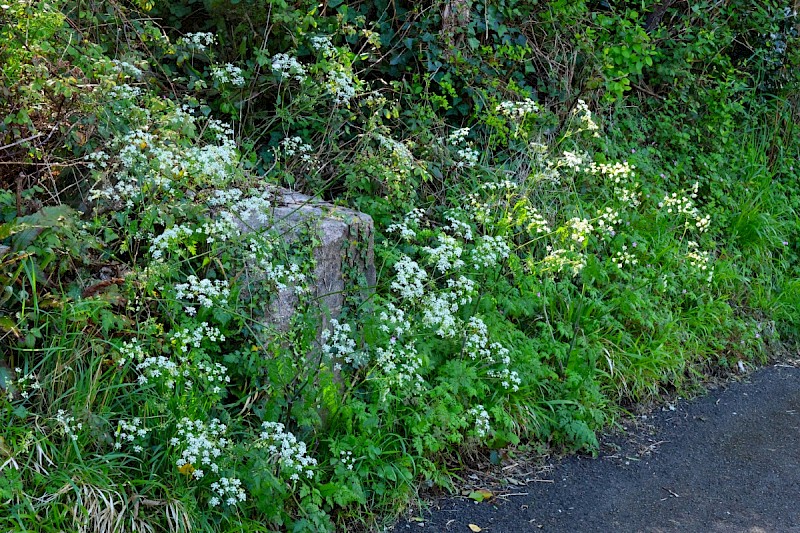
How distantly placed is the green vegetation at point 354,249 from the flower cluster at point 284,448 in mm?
22

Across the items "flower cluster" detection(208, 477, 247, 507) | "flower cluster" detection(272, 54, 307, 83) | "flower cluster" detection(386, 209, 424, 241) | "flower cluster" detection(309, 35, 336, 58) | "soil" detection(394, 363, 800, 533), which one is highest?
"flower cluster" detection(309, 35, 336, 58)

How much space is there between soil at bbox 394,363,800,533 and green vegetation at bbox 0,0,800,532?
0.22 meters

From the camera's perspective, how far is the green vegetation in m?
3.72

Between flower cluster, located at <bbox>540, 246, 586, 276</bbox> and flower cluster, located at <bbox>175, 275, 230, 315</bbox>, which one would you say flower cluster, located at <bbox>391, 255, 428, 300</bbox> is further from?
flower cluster, located at <bbox>540, 246, 586, 276</bbox>

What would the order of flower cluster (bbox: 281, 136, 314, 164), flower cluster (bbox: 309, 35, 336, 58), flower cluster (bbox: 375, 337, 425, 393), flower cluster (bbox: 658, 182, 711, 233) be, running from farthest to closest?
flower cluster (bbox: 658, 182, 711, 233) < flower cluster (bbox: 309, 35, 336, 58) < flower cluster (bbox: 281, 136, 314, 164) < flower cluster (bbox: 375, 337, 425, 393)

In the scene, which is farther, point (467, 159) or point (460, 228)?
point (467, 159)

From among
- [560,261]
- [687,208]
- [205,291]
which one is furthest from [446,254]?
[687,208]

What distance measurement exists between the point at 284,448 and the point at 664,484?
238 cm

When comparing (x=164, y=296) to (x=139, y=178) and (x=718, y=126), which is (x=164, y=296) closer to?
(x=139, y=178)

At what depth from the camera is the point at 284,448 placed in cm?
363

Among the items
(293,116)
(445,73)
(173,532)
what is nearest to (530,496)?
(173,532)

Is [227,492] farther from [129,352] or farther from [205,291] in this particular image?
[205,291]

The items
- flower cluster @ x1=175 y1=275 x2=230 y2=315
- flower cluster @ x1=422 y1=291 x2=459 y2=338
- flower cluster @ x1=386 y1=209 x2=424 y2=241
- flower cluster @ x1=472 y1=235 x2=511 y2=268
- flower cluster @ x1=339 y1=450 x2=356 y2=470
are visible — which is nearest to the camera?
flower cluster @ x1=175 y1=275 x2=230 y2=315

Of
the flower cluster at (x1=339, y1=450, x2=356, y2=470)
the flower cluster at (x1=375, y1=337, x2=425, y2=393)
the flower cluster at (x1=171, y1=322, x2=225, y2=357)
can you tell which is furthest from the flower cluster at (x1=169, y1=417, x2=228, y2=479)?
the flower cluster at (x1=375, y1=337, x2=425, y2=393)
